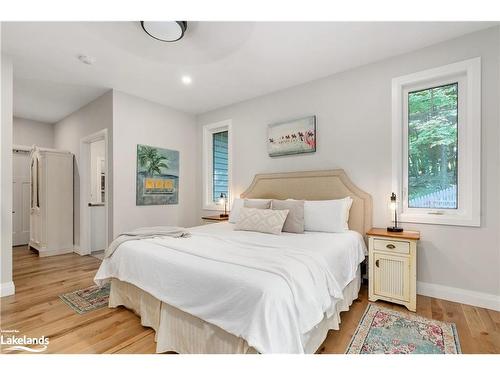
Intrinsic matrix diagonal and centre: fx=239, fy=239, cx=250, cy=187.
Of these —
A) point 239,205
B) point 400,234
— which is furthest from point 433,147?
point 239,205

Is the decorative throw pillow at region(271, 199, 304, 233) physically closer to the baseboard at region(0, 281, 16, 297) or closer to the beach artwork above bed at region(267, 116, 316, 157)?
the beach artwork above bed at region(267, 116, 316, 157)

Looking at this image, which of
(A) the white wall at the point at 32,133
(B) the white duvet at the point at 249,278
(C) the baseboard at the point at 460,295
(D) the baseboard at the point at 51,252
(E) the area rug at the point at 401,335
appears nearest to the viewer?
(B) the white duvet at the point at 249,278

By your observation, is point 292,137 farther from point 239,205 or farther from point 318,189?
point 239,205

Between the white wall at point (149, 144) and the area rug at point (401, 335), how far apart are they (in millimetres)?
3338

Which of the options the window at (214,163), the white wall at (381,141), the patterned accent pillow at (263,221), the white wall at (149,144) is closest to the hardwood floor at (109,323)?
the white wall at (381,141)

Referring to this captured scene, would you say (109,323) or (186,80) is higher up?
(186,80)

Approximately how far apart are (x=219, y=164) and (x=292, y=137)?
67.1 inches

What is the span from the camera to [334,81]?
310cm

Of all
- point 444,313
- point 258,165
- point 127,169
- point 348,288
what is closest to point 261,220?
point 348,288

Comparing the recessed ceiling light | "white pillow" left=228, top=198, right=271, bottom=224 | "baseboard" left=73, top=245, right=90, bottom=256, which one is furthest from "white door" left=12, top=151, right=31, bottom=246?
"white pillow" left=228, top=198, right=271, bottom=224

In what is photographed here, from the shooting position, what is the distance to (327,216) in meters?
2.67

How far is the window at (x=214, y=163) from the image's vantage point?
4.50 m

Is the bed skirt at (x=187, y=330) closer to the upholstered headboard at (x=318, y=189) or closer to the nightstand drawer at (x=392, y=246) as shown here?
the nightstand drawer at (x=392, y=246)
